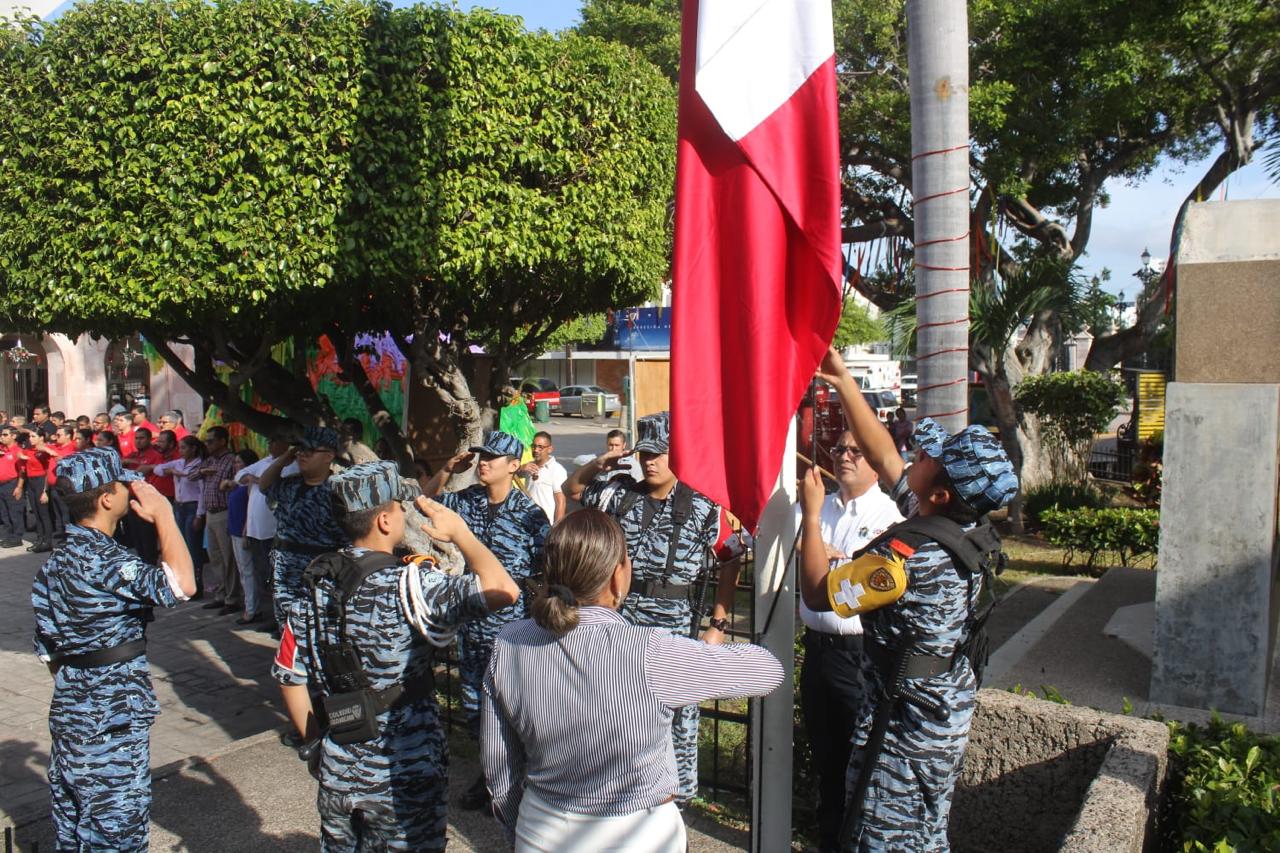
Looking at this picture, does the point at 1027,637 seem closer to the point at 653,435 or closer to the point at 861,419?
the point at 653,435

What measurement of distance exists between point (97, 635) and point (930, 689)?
3097 mm

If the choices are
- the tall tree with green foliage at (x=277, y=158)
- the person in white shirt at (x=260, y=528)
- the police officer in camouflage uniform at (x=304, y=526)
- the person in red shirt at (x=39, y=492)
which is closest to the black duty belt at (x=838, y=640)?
the tall tree with green foliage at (x=277, y=158)

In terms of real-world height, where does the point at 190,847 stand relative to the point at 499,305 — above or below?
below

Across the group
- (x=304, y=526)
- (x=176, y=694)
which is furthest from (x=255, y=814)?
(x=176, y=694)

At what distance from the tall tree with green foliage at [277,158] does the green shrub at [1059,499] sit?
31.0 ft

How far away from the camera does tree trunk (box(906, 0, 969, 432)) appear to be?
3.54m

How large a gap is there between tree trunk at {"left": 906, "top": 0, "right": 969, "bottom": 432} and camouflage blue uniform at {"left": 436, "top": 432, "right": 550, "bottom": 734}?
2.40m

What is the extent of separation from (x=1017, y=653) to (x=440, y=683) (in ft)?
13.6

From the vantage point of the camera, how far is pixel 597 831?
7.58 ft

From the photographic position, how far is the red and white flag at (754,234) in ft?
10.2

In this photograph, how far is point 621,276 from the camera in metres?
6.93

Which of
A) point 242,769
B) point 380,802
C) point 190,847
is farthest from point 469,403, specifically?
point 380,802

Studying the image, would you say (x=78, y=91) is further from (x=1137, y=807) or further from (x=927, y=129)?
(x=1137, y=807)

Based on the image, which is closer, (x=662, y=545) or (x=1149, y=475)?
(x=662, y=545)
